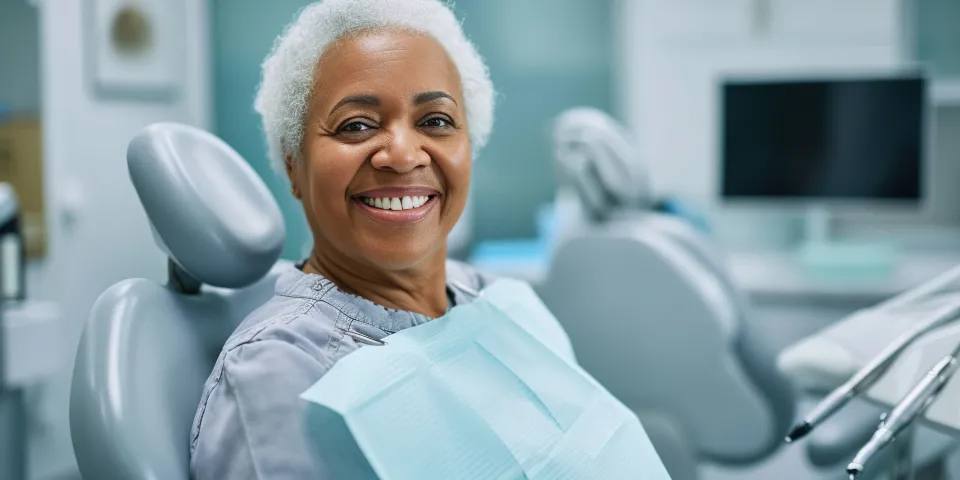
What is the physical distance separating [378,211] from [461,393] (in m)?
0.19

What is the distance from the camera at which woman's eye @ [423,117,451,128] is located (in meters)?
0.92

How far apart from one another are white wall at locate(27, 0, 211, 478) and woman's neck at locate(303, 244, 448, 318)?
185 centimetres

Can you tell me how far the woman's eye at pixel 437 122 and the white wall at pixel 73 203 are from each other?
1928 mm

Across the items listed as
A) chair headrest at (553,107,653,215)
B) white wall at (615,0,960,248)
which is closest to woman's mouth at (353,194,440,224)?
chair headrest at (553,107,653,215)

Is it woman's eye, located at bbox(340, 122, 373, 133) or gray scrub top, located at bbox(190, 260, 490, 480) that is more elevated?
woman's eye, located at bbox(340, 122, 373, 133)

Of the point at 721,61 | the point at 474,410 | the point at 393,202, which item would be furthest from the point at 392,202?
the point at 721,61

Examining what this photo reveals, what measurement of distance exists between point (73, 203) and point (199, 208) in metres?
2.26

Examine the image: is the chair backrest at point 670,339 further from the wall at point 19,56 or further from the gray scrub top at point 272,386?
the wall at point 19,56

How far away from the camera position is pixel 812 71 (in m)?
3.16

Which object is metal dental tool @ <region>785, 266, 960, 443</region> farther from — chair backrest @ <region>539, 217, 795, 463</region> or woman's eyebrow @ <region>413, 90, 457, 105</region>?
chair backrest @ <region>539, 217, 795, 463</region>

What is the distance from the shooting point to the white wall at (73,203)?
8.98ft

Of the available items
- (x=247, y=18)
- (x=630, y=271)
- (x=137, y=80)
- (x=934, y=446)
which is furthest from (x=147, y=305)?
(x=247, y=18)

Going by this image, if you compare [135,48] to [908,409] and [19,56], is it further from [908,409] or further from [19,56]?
[908,409]

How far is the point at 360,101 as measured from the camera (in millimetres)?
872
